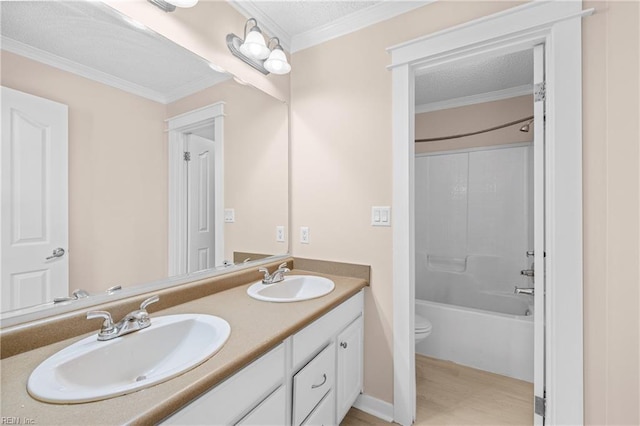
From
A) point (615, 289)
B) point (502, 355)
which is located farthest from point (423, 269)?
point (615, 289)

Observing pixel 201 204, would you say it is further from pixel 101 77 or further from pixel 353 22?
pixel 353 22

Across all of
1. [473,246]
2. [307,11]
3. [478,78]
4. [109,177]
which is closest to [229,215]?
[109,177]

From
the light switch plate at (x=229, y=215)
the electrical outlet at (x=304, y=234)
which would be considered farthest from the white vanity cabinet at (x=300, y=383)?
the light switch plate at (x=229, y=215)

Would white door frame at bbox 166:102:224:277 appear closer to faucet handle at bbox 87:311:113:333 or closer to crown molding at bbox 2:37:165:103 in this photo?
crown molding at bbox 2:37:165:103

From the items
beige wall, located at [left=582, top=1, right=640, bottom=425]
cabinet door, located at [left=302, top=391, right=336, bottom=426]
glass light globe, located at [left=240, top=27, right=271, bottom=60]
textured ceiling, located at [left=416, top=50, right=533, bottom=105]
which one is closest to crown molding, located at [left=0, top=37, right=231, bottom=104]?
glass light globe, located at [left=240, top=27, right=271, bottom=60]

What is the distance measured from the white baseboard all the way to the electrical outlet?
1021 millimetres

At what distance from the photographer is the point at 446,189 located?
9.95 ft

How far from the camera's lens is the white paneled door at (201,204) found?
4.55 feet

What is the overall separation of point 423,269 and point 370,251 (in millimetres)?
1796

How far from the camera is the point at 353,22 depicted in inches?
66.7

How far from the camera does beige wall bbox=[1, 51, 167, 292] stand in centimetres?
93

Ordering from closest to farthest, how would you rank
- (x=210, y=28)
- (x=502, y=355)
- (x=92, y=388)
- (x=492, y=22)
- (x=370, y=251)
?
(x=92, y=388), (x=492, y=22), (x=210, y=28), (x=370, y=251), (x=502, y=355)

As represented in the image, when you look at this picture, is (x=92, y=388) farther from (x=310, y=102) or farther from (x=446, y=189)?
(x=446, y=189)

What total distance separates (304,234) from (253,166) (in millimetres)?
575
